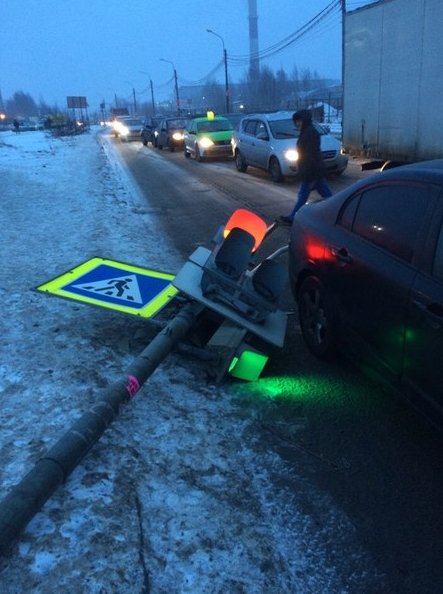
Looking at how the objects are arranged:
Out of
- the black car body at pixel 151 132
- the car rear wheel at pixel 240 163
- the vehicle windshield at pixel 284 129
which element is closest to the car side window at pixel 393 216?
the vehicle windshield at pixel 284 129

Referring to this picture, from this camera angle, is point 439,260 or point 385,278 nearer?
point 439,260

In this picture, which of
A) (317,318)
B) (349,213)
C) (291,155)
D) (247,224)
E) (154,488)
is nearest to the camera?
(154,488)

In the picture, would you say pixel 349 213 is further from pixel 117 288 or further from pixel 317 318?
pixel 117 288

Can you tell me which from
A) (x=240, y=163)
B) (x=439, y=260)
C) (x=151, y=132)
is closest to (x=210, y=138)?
(x=240, y=163)

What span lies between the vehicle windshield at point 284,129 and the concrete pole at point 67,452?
1145 centimetres

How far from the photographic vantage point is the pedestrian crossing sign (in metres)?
4.39

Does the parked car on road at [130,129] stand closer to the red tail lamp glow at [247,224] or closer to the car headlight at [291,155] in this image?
the car headlight at [291,155]

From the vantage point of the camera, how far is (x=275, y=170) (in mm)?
13820

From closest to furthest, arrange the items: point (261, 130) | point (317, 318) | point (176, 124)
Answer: point (317, 318) < point (261, 130) < point (176, 124)

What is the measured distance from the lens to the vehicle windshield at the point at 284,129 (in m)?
14.1

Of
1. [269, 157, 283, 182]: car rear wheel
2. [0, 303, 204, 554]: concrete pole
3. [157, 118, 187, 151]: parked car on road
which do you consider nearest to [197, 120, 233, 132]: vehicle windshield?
[157, 118, 187, 151]: parked car on road

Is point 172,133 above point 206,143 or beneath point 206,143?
above

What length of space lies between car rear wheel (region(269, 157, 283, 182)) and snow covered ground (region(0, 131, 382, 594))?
9591 millimetres

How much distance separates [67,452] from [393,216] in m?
2.35
